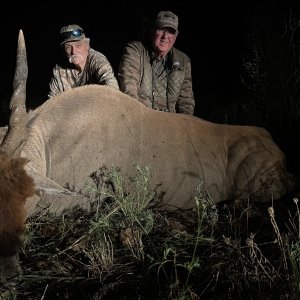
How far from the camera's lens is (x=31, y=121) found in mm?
4391

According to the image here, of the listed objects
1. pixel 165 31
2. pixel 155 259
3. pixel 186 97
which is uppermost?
pixel 165 31

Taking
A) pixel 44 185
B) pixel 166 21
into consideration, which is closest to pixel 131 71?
pixel 166 21

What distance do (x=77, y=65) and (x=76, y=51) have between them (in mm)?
202

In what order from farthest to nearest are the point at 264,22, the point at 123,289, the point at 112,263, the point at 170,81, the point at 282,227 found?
1. the point at 264,22
2. the point at 170,81
3. the point at 282,227
4. the point at 112,263
5. the point at 123,289

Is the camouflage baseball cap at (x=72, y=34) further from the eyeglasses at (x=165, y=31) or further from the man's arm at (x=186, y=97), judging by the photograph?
the man's arm at (x=186, y=97)

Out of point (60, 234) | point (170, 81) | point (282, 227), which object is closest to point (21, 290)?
point (60, 234)

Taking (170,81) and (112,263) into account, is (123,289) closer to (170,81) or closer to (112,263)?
(112,263)

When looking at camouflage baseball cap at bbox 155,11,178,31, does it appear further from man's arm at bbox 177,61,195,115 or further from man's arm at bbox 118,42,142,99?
man's arm at bbox 177,61,195,115

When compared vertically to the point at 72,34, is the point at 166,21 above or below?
above

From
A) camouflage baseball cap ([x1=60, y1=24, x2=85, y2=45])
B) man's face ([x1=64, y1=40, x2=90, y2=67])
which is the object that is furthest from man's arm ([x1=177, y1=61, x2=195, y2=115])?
camouflage baseball cap ([x1=60, y1=24, x2=85, y2=45])

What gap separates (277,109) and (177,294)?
5.60 metres

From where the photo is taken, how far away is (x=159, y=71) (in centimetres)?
698

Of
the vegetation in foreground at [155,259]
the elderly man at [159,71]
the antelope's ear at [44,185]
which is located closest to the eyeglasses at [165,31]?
the elderly man at [159,71]

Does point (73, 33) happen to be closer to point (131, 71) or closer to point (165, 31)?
point (131, 71)
